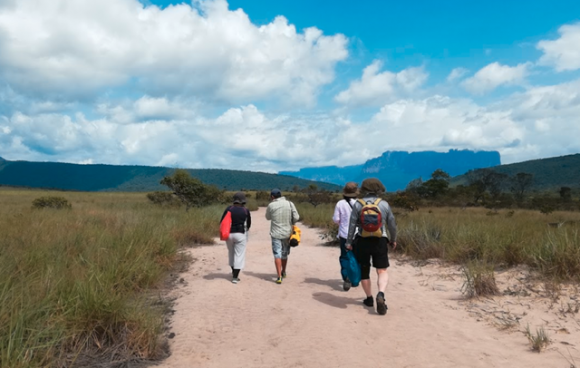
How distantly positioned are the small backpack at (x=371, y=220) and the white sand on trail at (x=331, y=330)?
1197 mm

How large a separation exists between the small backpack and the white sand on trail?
1.20 meters

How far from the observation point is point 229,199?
41906 millimetres

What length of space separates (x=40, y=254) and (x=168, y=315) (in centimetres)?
225

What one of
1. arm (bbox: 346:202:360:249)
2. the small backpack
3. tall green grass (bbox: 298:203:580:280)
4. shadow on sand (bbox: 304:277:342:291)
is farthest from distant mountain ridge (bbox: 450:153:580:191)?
the small backpack

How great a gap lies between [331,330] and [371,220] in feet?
5.16

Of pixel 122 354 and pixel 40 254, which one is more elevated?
→ pixel 40 254

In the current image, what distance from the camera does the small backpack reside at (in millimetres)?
5727

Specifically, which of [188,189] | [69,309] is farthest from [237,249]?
[188,189]

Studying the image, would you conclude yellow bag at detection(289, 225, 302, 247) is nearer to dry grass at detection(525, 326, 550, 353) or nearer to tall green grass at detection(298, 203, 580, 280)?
tall green grass at detection(298, 203, 580, 280)

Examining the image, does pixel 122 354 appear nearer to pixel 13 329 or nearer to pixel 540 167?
pixel 13 329

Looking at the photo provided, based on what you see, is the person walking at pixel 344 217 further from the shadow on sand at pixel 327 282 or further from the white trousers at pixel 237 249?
the white trousers at pixel 237 249

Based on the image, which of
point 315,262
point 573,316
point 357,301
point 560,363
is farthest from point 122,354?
point 315,262

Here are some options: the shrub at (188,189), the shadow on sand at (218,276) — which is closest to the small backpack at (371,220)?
the shadow on sand at (218,276)

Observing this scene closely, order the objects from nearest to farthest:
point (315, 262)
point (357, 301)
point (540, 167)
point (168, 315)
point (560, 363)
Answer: point (560, 363) → point (168, 315) → point (357, 301) → point (315, 262) → point (540, 167)
